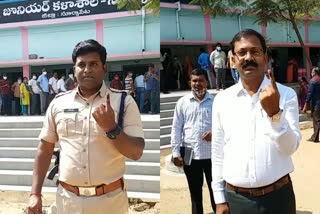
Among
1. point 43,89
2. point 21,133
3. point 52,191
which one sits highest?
point 43,89

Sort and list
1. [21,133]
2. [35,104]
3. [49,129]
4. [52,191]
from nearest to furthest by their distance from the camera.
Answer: [49,129] → [52,191] → [21,133] → [35,104]

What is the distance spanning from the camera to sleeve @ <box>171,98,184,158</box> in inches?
104

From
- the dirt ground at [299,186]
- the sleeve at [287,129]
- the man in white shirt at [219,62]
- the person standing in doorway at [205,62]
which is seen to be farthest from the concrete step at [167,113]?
the sleeve at [287,129]

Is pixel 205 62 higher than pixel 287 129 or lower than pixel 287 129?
higher

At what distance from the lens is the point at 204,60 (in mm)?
2451

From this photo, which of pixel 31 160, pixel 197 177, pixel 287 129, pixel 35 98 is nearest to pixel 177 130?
pixel 197 177

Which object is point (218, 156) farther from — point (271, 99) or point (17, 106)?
point (17, 106)

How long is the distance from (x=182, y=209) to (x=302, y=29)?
1514 millimetres

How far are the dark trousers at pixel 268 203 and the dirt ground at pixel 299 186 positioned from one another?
4.03 ft

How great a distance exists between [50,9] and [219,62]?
6103mm

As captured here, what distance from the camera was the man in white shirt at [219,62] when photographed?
228cm

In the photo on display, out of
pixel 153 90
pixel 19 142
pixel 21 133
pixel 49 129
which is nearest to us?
pixel 49 129

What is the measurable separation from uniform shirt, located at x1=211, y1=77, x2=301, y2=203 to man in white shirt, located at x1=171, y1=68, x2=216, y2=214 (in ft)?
3.60

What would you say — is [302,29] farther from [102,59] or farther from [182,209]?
[182,209]
